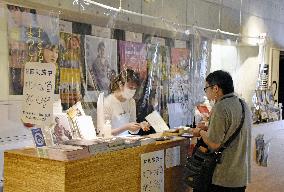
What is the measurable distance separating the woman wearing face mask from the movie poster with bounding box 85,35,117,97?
6 cm

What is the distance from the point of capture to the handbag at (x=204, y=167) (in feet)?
7.67

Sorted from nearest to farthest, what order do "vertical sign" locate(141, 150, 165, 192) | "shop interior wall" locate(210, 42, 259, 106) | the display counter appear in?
the display counter, "vertical sign" locate(141, 150, 165, 192), "shop interior wall" locate(210, 42, 259, 106)

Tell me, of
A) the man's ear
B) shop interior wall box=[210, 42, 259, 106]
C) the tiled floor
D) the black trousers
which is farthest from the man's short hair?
the tiled floor

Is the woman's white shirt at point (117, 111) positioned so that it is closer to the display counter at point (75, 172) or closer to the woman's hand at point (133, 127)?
the woman's hand at point (133, 127)

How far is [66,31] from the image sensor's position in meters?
2.37

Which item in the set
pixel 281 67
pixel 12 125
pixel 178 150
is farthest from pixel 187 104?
pixel 281 67

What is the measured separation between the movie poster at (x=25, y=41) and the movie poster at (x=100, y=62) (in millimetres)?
291

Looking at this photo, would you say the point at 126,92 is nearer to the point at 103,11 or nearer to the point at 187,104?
the point at 103,11

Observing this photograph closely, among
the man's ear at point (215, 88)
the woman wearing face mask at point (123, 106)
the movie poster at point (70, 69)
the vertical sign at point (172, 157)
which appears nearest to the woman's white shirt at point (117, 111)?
the woman wearing face mask at point (123, 106)

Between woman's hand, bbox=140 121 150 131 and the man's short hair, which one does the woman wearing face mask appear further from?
the man's short hair

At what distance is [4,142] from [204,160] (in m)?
1.20

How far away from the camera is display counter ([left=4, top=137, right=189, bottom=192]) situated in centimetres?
162

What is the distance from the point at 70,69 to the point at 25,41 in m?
0.33

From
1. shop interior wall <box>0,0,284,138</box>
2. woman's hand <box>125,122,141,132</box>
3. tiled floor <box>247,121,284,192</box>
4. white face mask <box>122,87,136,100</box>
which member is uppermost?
shop interior wall <box>0,0,284,138</box>
